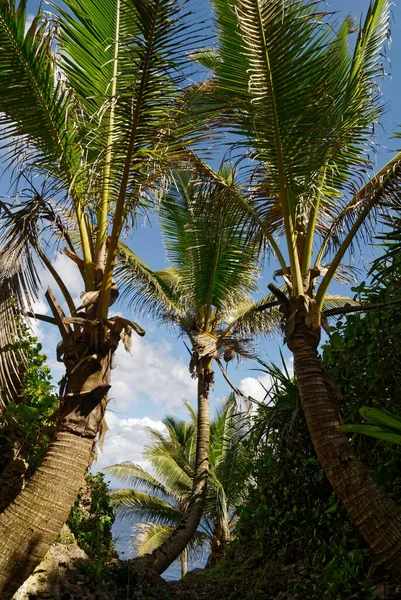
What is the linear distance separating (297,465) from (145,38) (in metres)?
4.63

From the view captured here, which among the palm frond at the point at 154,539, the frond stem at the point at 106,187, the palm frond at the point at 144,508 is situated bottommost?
the palm frond at the point at 154,539

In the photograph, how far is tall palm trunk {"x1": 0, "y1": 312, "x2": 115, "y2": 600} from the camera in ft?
12.3

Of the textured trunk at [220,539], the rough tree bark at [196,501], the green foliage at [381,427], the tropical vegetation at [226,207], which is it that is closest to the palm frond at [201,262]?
the rough tree bark at [196,501]

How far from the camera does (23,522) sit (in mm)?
3840

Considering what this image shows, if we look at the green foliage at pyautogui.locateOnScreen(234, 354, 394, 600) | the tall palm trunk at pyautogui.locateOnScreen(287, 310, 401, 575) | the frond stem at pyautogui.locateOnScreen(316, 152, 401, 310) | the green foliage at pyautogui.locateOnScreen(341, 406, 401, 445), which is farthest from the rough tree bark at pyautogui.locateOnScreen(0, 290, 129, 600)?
the green foliage at pyautogui.locateOnScreen(341, 406, 401, 445)

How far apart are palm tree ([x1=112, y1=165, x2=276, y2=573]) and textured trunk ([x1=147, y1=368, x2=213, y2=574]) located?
2 cm

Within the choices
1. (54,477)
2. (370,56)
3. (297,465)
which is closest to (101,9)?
(370,56)

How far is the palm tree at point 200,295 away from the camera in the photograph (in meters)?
9.91

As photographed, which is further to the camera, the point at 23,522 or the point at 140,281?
the point at 140,281

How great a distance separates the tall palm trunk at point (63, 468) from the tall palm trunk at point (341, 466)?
5.76 feet

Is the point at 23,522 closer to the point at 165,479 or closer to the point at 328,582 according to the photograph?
the point at 328,582

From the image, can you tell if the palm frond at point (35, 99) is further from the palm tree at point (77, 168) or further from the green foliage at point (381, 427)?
the green foliage at point (381, 427)

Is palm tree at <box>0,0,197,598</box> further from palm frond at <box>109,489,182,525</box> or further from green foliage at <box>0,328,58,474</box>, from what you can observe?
palm frond at <box>109,489,182,525</box>

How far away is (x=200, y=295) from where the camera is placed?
1037 cm
